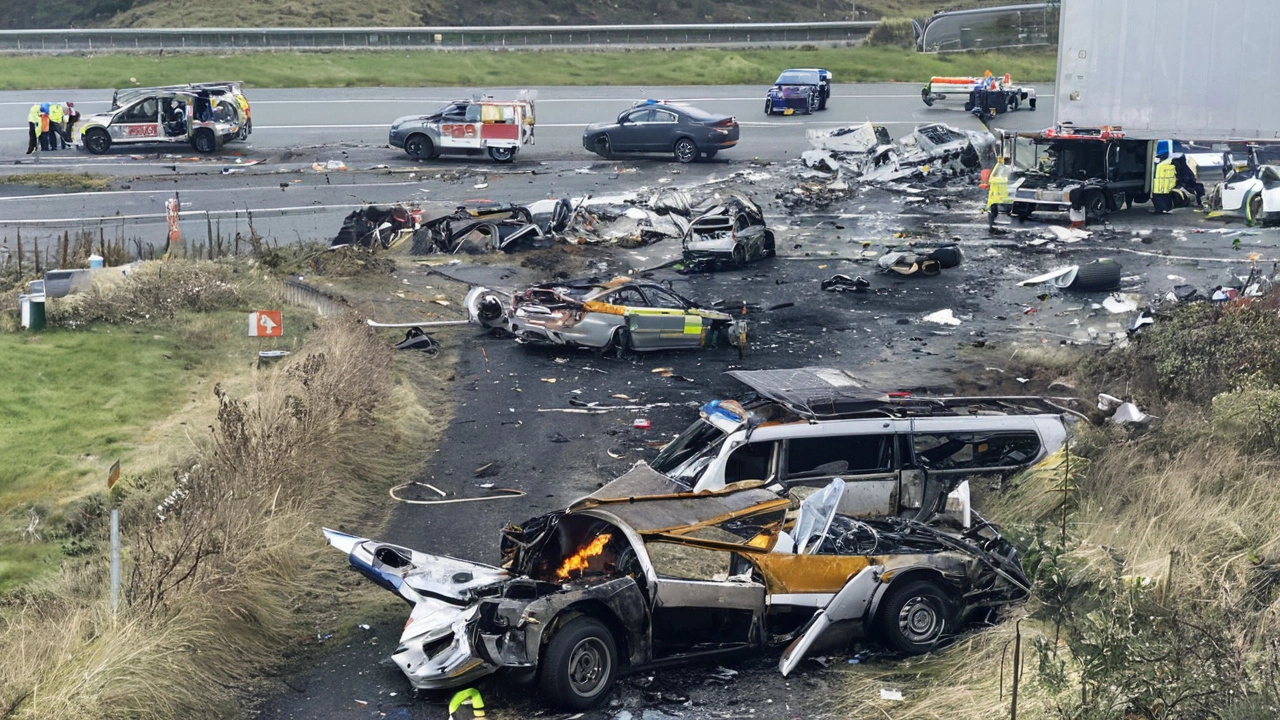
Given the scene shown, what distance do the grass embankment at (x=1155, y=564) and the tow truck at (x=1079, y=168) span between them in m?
11.5

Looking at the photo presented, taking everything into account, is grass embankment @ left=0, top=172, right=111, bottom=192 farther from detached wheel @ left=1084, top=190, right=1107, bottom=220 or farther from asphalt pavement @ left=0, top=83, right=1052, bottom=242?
detached wheel @ left=1084, top=190, right=1107, bottom=220

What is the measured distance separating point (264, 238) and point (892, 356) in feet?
42.8

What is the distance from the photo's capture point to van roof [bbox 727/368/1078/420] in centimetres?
1103

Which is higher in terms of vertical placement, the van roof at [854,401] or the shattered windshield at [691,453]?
the van roof at [854,401]

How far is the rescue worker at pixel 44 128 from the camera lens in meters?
32.8

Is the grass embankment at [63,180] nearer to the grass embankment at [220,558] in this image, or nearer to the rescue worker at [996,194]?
the grass embankment at [220,558]

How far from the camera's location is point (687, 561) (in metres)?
8.54

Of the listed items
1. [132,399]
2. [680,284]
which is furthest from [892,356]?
[132,399]

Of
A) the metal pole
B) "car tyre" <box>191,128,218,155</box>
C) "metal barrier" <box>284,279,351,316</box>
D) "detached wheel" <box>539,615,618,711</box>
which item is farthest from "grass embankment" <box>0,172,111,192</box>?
"detached wheel" <box>539,615,618,711</box>

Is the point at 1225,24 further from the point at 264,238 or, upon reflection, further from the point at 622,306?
the point at 264,238

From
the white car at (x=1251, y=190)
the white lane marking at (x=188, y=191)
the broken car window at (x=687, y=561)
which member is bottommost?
the broken car window at (x=687, y=561)

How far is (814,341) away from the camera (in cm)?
1844

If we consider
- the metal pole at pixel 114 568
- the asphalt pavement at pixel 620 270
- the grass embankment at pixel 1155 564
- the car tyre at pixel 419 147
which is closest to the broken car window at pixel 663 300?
the asphalt pavement at pixel 620 270

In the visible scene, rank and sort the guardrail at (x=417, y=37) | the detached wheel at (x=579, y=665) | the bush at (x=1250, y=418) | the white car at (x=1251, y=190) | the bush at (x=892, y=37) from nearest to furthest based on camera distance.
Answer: the detached wheel at (x=579, y=665), the bush at (x=1250, y=418), the white car at (x=1251, y=190), the guardrail at (x=417, y=37), the bush at (x=892, y=37)
